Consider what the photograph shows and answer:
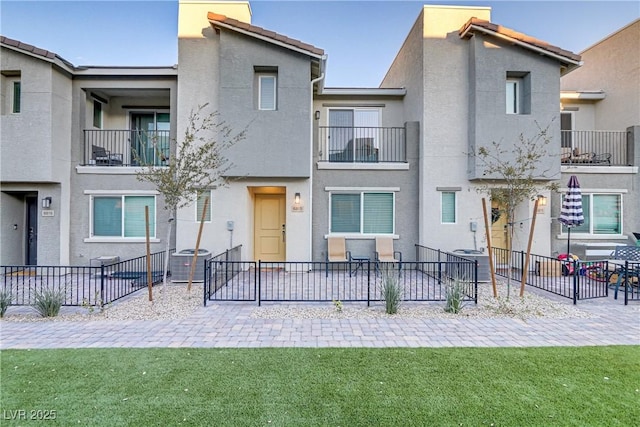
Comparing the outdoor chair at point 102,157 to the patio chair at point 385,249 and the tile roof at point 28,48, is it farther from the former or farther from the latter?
the patio chair at point 385,249

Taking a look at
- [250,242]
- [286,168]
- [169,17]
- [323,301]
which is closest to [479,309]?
[323,301]

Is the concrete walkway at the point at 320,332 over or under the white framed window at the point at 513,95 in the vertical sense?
under

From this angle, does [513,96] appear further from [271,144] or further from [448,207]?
[271,144]

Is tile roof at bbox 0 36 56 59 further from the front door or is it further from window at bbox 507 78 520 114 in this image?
the front door

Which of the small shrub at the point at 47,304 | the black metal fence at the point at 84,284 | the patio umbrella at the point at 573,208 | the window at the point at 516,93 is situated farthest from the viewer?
the window at the point at 516,93

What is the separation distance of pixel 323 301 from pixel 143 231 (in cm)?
733

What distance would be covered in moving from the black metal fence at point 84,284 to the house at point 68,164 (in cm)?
96

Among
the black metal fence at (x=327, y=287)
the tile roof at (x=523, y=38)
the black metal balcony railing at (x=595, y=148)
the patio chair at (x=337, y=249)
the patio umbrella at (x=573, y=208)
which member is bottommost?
the black metal fence at (x=327, y=287)

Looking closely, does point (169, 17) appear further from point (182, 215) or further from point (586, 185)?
point (586, 185)

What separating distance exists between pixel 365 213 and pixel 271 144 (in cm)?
404

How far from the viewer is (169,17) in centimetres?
1178

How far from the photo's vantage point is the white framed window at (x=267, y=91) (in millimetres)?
10805

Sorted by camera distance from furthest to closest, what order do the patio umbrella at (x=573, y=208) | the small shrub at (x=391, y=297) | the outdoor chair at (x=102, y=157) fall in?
the outdoor chair at (x=102, y=157) < the patio umbrella at (x=573, y=208) < the small shrub at (x=391, y=297)

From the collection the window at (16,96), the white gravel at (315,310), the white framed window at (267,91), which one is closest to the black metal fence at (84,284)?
the white gravel at (315,310)
